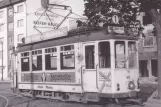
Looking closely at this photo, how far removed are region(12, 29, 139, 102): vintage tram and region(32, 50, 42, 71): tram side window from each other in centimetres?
5

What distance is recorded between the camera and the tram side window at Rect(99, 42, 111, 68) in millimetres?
11000

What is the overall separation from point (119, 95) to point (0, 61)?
1792 inches

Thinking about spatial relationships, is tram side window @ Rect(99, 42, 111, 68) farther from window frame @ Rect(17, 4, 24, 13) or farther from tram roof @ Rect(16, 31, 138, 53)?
window frame @ Rect(17, 4, 24, 13)

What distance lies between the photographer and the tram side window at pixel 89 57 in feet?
37.4

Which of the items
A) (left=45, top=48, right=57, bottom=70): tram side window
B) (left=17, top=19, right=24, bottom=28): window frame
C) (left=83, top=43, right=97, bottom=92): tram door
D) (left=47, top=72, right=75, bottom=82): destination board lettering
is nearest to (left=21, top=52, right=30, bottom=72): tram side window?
(left=45, top=48, right=57, bottom=70): tram side window

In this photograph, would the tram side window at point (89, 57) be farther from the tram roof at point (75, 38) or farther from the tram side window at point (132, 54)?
the tram side window at point (132, 54)

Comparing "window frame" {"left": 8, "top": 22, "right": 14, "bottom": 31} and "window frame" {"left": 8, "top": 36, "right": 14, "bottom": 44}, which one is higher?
"window frame" {"left": 8, "top": 22, "right": 14, "bottom": 31}

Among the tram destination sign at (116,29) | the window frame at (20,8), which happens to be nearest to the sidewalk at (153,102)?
the tram destination sign at (116,29)

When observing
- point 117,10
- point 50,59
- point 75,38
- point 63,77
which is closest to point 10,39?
point 50,59

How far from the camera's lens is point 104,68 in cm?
1098

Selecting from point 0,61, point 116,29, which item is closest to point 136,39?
point 116,29

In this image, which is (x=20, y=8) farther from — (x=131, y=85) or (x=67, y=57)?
(x=131, y=85)

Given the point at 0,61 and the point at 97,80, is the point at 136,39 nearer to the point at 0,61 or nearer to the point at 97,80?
the point at 97,80

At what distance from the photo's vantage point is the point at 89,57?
37.8 feet
